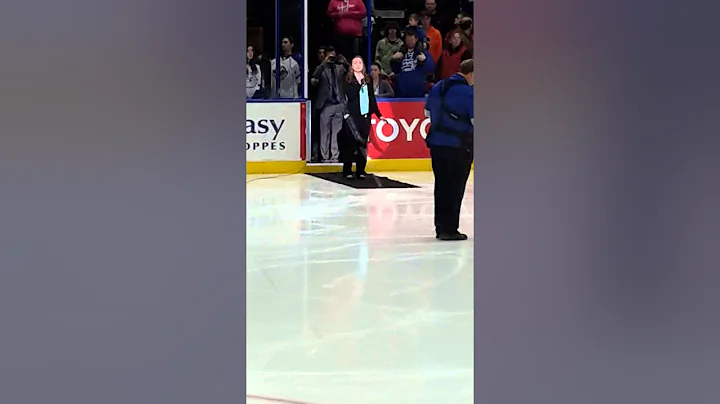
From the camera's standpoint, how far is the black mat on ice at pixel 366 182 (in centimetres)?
902

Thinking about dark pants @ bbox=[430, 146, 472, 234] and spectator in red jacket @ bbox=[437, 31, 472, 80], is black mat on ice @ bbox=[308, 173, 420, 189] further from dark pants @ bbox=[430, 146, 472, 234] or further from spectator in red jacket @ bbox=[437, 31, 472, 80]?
dark pants @ bbox=[430, 146, 472, 234]

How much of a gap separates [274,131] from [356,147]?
4.28 feet

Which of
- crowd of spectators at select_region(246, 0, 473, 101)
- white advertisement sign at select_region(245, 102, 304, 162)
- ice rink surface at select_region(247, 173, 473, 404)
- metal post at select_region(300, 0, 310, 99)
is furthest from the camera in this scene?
metal post at select_region(300, 0, 310, 99)

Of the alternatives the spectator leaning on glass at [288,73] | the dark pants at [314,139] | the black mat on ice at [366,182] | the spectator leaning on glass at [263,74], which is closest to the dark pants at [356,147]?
the black mat on ice at [366,182]

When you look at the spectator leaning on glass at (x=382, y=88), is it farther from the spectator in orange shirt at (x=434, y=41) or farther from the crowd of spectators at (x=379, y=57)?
the spectator in orange shirt at (x=434, y=41)

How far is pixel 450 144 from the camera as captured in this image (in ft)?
17.9

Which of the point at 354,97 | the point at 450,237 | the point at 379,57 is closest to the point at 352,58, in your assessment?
the point at 379,57

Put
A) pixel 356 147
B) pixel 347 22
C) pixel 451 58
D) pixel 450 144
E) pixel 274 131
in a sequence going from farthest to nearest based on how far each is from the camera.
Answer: pixel 347 22 < pixel 274 131 < pixel 451 58 < pixel 356 147 < pixel 450 144

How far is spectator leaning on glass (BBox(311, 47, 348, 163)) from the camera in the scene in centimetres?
991

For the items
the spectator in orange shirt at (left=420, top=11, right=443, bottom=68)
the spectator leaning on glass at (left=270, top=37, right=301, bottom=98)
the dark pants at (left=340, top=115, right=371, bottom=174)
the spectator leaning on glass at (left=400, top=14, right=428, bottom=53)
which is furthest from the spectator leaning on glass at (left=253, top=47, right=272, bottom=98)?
the spectator in orange shirt at (left=420, top=11, right=443, bottom=68)

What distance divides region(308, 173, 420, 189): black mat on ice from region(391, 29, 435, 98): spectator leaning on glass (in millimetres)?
1321

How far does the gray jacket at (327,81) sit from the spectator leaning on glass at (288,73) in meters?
0.70

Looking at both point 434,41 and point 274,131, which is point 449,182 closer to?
point 274,131
